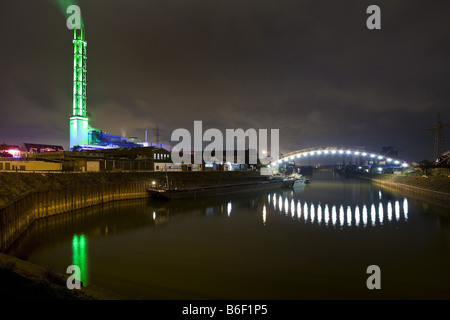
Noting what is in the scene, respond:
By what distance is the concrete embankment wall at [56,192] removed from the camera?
10.9m

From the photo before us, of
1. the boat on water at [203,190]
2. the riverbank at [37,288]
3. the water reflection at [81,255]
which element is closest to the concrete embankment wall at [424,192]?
the boat on water at [203,190]

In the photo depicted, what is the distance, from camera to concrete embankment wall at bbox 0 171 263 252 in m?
10.9

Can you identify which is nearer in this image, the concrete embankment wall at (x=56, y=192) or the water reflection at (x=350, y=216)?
the concrete embankment wall at (x=56, y=192)

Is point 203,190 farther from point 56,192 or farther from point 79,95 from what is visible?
point 79,95

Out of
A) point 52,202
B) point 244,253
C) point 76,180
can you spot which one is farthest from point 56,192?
point 244,253

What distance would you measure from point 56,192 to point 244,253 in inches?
563

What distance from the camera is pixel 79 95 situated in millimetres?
47031

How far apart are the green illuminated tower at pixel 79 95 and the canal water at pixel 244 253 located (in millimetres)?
34620

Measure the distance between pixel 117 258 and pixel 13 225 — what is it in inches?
208

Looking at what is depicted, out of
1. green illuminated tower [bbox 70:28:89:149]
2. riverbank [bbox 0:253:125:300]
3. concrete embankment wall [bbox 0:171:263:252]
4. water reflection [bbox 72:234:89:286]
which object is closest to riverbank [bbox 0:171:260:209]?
concrete embankment wall [bbox 0:171:263:252]

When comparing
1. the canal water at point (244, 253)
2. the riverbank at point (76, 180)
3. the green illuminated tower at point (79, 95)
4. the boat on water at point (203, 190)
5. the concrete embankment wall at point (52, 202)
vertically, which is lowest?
the canal water at point (244, 253)

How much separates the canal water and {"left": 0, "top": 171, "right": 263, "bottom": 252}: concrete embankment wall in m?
0.82

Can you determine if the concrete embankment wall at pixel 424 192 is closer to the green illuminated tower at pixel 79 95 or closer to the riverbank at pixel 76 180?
the riverbank at pixel 76 180
